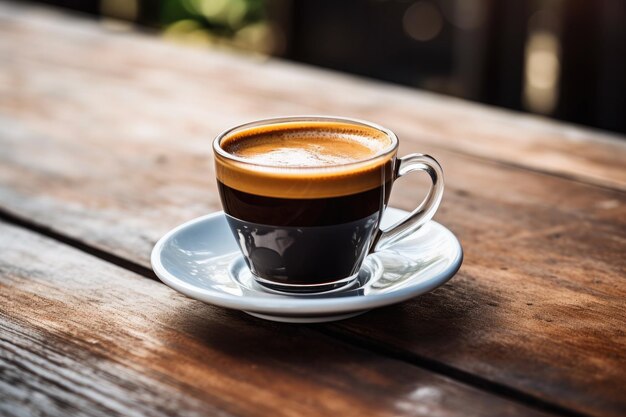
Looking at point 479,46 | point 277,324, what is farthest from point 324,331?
point 479,46

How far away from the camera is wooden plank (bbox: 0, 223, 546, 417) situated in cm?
60

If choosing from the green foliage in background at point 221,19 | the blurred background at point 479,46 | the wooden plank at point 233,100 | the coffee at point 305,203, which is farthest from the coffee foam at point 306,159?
the green foliage in background at point 221,19

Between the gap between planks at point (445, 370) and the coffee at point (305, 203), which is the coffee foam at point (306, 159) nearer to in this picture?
the coffee at point (305, 203)

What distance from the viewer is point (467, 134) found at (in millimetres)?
1342

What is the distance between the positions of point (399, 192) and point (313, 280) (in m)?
0.37

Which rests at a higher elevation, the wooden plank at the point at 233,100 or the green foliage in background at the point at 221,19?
the wooden plank at the point at 233,100

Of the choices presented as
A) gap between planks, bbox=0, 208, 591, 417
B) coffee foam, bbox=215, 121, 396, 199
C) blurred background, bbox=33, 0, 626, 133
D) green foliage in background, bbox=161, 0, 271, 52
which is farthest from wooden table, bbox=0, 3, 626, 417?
green foliage in background, bbox=161, 0, 271, 52

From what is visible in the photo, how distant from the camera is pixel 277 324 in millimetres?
721

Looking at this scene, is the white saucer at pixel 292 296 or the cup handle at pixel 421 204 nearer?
the white saucer at pixel 292 296

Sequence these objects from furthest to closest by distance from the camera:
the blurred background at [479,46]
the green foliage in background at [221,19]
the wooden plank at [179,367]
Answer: the green foliage in background at [221,19] → the blurred background at [479,46] → the wooden plank at [179,367]

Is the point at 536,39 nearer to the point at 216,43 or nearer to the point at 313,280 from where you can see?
the point at 216,43

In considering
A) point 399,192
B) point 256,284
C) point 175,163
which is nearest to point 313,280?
point 256,284

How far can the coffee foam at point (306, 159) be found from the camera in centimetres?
71

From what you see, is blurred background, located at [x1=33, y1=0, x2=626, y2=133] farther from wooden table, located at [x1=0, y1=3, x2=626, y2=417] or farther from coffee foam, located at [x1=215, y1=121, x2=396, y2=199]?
coffee foam, located at [x1=215, y1=121, x2=396, y2=199]
